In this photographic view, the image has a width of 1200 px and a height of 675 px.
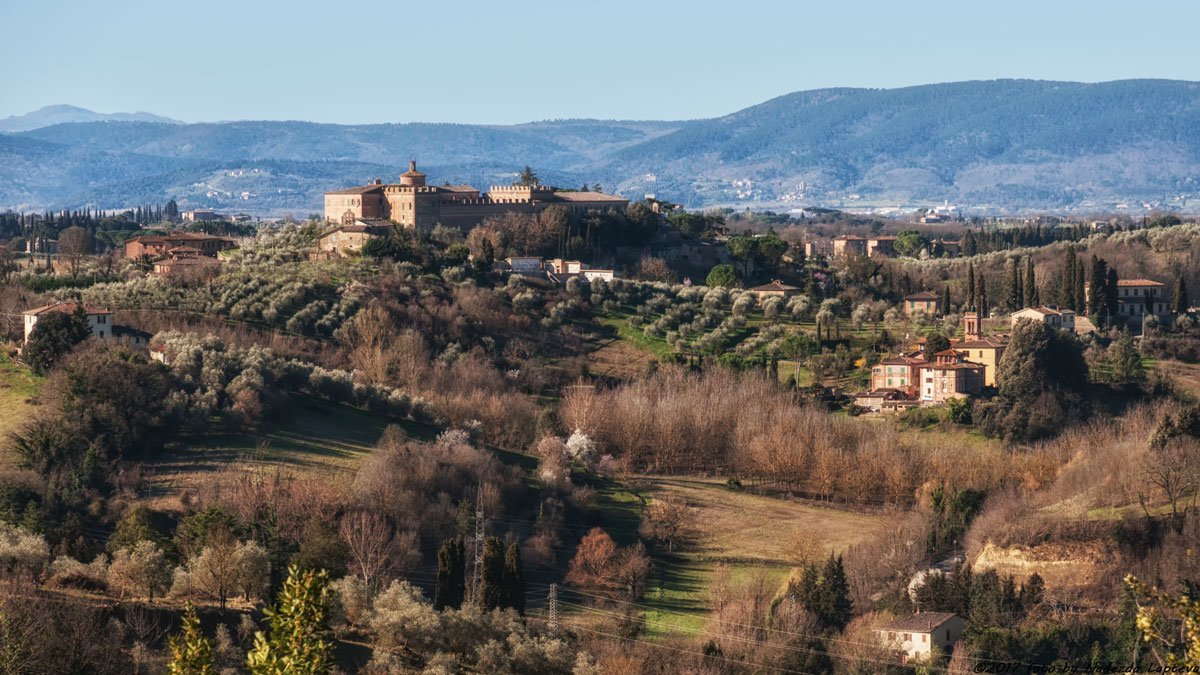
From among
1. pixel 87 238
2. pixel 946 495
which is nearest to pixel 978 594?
pixel 946 495

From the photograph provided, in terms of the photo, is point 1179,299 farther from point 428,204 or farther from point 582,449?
point 428,204

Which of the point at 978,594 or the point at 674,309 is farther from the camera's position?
the point at 674,309

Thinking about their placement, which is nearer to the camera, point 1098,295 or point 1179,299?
point 1098,295

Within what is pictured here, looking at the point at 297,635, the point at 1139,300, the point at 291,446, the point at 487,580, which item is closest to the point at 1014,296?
the point at 1139,300

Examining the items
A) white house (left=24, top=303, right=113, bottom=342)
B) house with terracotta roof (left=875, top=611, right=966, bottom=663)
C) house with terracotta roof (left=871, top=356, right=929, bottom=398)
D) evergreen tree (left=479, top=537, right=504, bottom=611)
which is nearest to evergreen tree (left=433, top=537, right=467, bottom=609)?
evergreen tree (left=479, top=537, right=504, bottom=611)

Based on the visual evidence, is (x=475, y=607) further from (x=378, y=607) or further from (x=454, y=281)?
(x=454, y=281)

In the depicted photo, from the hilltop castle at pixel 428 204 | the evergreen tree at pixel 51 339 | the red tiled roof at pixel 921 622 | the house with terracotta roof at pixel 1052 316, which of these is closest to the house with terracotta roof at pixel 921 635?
the red tiled roof at pixel 921 622
